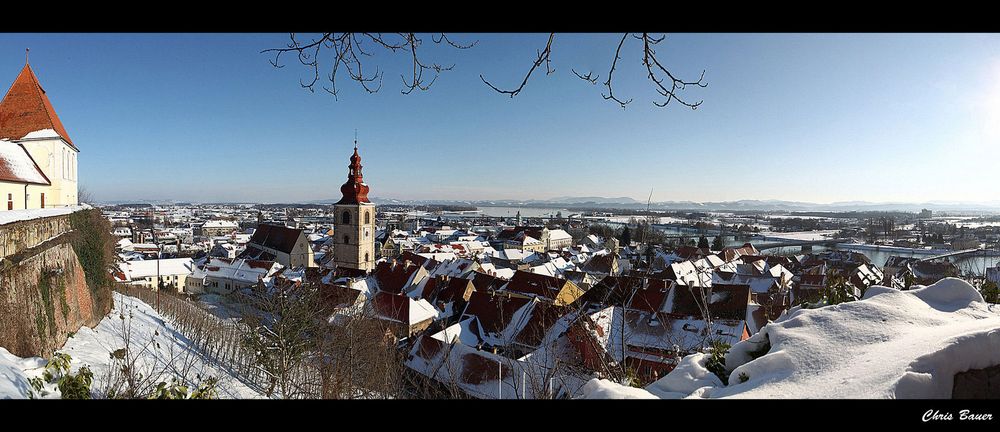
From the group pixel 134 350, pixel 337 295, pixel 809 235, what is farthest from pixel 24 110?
pixel 809 235

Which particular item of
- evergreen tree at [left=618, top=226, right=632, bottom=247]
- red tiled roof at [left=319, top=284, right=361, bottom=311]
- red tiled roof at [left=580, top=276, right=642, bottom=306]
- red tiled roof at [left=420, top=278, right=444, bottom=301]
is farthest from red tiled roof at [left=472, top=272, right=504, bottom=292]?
evergreen tree at [left=618, top=226, right=632, bottom=247]

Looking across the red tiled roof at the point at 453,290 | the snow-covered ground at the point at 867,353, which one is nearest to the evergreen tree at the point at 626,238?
the red tiled roof at the point at 453,290

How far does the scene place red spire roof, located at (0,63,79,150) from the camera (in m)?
13.3

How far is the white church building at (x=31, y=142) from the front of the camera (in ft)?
41.6

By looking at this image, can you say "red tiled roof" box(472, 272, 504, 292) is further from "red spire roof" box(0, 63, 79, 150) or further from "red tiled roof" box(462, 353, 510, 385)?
"red spire roof" box(0, 63, 79, 150)

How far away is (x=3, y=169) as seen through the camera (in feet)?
38.9

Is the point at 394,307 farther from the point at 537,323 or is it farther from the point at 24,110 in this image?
the point at 24,110

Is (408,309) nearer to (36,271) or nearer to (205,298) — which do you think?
(36,271)

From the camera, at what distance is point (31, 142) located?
44.4 ft

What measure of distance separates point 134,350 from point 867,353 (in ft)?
48.1

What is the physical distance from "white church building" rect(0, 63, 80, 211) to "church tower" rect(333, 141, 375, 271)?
63.2 feet

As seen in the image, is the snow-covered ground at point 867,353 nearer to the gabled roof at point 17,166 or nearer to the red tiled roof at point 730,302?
the red tiled roof at point 730,302

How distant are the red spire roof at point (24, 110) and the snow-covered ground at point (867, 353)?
61.1 ft
